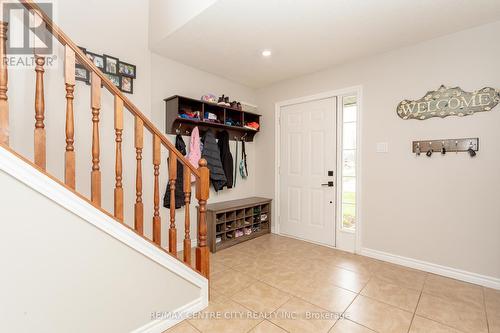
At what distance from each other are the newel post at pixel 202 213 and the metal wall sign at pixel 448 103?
2244mm

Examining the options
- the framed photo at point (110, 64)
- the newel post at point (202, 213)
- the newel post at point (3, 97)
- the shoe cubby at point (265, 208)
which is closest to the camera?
the newel post at point (3, 97)

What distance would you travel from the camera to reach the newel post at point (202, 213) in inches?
72.2

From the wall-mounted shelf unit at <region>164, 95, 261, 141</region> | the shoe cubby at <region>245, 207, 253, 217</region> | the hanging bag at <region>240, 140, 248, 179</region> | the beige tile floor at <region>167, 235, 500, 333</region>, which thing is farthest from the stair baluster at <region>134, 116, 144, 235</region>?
the hanging bag at <region>240, 140, 248, 179</region>

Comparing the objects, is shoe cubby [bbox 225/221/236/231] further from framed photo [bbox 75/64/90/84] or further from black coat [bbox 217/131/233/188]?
framed photo [bbox 75/64/90/84]

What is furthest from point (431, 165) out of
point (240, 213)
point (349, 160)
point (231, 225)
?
point (231, 225)

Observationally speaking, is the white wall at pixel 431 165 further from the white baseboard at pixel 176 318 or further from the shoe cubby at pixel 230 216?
A: the white baseboard at pixel 176 318

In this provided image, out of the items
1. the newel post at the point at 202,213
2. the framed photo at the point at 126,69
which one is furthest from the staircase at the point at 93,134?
the framed photo at the point at 126,69

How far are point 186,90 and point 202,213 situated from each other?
1.94m

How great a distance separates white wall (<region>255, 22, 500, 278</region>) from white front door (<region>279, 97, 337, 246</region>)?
412mm

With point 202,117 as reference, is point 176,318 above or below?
below

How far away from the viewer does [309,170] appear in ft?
11.3

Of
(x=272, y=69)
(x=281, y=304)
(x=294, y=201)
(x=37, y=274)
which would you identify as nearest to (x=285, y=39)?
(x=272, y=69)

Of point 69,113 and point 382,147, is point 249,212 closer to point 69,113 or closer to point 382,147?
point 382,147

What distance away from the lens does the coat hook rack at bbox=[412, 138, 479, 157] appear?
2234mm
